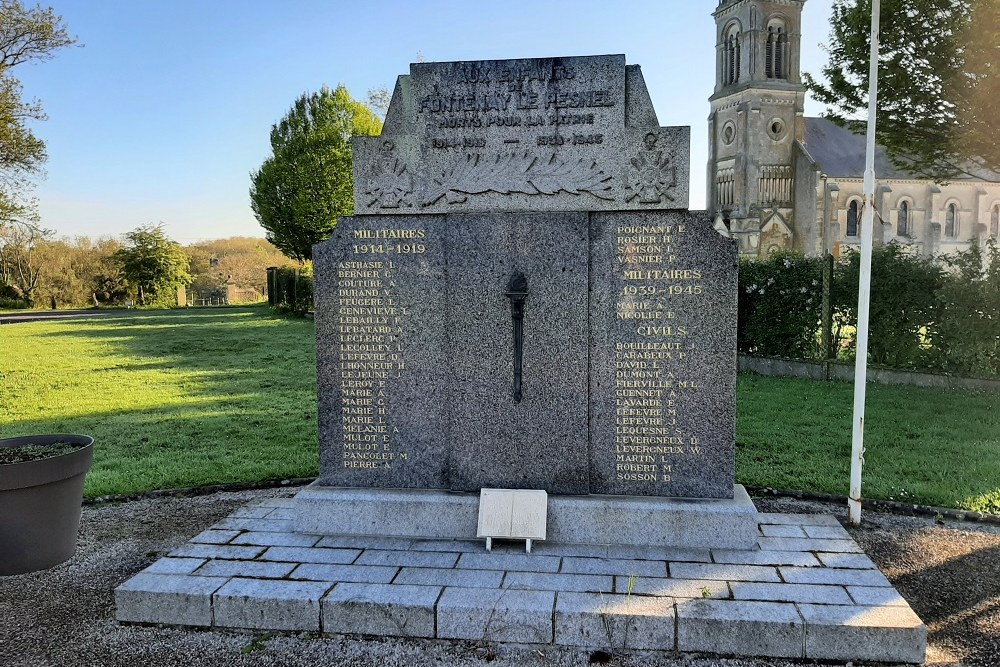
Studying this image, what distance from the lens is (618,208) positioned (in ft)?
15.1

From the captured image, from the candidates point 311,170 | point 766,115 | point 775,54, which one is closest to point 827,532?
point 311,170

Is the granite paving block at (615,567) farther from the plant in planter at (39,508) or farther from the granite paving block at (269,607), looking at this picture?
the plant in planter at (39,508)

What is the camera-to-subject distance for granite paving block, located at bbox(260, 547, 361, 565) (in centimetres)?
438

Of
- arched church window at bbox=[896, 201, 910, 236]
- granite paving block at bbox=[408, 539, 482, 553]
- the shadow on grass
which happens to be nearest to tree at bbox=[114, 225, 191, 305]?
the shadow on grass

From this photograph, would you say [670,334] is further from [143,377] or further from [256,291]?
[256,291]

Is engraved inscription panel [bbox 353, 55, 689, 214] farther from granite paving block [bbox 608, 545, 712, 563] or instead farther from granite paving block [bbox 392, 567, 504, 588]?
granite paving block [bbox 392, 567, 504, 588]

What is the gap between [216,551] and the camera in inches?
180

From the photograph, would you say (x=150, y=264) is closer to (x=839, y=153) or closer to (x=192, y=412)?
(x=192, y=412)

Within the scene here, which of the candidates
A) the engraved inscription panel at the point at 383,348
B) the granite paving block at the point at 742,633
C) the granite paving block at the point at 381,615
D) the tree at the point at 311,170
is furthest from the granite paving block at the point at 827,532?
the tree at the point at 311,170

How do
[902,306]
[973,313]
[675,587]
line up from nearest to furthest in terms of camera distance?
[675,587]
[973,313]
[902,306]

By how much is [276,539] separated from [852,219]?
177 ft

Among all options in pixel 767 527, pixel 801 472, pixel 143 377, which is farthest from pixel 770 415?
pixel 143 377

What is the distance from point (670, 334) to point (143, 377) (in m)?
12.7

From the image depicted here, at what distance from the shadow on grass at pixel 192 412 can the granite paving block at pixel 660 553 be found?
3732 mm
